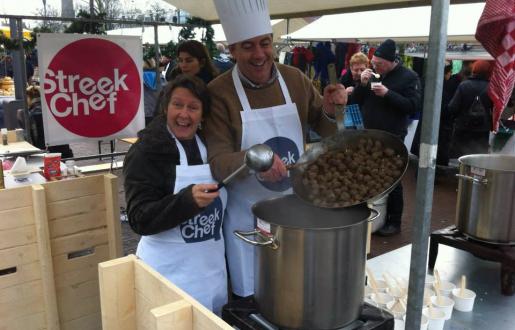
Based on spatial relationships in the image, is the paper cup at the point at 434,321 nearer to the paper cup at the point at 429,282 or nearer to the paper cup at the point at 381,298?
the paper cup at the point at 381,298

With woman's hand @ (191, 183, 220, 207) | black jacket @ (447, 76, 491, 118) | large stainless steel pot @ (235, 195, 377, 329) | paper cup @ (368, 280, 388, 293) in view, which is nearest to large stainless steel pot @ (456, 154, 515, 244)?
paper cup @ (368, 280, 388, 293)

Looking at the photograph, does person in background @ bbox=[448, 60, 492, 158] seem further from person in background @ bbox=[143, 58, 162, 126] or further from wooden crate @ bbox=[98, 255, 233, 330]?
wooden crate @ bbox=[98, 255, 233, 330]

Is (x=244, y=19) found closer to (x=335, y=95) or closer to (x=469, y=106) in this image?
(x=335, y=95)

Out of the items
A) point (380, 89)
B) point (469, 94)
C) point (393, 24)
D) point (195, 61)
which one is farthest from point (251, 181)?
point (469, 94)

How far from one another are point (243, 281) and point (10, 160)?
7.54ft

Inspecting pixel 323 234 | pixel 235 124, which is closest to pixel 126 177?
pixel 235 124

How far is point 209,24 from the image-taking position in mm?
3447

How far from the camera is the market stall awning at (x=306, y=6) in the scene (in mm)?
2347

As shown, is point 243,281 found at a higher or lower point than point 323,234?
lower

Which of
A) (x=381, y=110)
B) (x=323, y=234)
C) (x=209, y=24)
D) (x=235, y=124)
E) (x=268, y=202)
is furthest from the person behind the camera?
(x=381, y=110)

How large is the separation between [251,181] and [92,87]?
5.32 ft

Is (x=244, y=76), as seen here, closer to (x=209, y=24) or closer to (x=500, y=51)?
(x=500, y=51)

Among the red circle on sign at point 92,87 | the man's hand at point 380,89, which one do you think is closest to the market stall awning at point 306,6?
the red circle on sign at point 92,87

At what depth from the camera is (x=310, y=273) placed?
0.98 m
